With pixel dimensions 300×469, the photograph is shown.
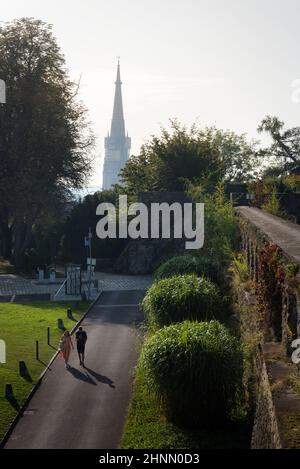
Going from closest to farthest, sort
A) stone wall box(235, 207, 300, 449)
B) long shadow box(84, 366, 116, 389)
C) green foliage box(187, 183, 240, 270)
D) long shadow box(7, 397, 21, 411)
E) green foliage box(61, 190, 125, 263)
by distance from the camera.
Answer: stone wall box(235, 207, 300, 449) → long shadow box(7, 397, 21, 411) → long shadow box(84, 366, 116, 389) → green foliage box(187, 183, 240, 270) → green foliage box(61, 190, 125, 263)

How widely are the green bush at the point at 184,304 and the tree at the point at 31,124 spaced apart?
31046mm

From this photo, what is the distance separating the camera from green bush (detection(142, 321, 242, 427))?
15.4 metres

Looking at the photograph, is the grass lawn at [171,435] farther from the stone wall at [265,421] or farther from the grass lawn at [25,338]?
the grass lawn at [25,338]

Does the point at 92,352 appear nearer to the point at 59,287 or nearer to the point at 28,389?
the point at 28,389

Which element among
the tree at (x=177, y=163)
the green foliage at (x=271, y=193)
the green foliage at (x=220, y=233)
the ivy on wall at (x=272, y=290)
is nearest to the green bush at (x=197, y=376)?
the ivy on wall at (x=272, y=290)

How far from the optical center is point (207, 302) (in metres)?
21.4

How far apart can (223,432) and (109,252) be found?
4000 cm

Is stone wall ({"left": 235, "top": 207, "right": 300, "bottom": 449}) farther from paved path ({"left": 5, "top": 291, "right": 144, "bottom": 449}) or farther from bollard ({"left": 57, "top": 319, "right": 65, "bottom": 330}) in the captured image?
bollard ({"left": 57, "top": 319, "right": 65, "bottom": 330})

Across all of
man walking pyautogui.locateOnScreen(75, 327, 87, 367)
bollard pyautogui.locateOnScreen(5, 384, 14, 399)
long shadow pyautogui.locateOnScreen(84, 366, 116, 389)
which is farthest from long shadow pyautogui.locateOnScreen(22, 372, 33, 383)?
man walking pyautogui.locateOnScreen(75, 327, 87, 367)

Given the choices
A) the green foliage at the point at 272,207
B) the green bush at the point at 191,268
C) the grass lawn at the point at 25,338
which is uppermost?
the green foliage at the point at 272,207

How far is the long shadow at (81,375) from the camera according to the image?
22016mm

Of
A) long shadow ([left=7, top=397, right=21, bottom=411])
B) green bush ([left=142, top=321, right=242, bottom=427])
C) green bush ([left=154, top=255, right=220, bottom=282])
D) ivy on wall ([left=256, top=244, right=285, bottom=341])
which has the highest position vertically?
ivy on wall ([left=256, top=244, right=285, bottom=341])

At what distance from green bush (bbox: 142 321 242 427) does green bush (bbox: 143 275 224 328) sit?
5065 mm

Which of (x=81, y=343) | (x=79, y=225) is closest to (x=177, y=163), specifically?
(x=79, y=225)
